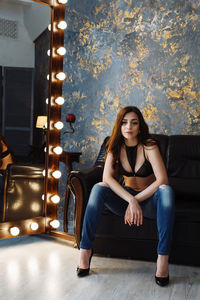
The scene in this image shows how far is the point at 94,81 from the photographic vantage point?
10.8 ft

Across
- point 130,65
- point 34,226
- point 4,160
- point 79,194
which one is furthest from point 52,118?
point 130,65

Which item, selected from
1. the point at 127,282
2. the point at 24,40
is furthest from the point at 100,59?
the point at 127,282

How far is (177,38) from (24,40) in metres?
1.38

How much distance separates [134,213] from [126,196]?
0.37 feet

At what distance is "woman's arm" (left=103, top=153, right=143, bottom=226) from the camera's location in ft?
6.32

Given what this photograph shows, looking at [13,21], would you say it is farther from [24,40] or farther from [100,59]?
[100,59]

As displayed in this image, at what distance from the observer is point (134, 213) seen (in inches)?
75.7

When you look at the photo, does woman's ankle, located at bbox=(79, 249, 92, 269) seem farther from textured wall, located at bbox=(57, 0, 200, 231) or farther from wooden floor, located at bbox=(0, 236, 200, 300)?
textured wall, located at bbox=(57, 0, 200, 231)

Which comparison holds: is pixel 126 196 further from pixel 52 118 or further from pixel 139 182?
pixel 52 118

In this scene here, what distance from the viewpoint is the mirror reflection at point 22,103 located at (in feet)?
7.44

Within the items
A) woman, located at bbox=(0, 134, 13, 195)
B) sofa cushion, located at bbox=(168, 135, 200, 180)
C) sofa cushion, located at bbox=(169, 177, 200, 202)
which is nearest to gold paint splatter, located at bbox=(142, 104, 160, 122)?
sofa cushion, located at bbox=(168, 135, 200, 180)

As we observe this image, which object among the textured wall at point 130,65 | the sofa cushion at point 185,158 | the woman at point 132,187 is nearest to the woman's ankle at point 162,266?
the woman at point 132,187

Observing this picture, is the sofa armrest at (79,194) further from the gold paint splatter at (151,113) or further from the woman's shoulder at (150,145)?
the gold paint splatter at (151,113)

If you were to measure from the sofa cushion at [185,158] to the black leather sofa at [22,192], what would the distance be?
3.30 feet
